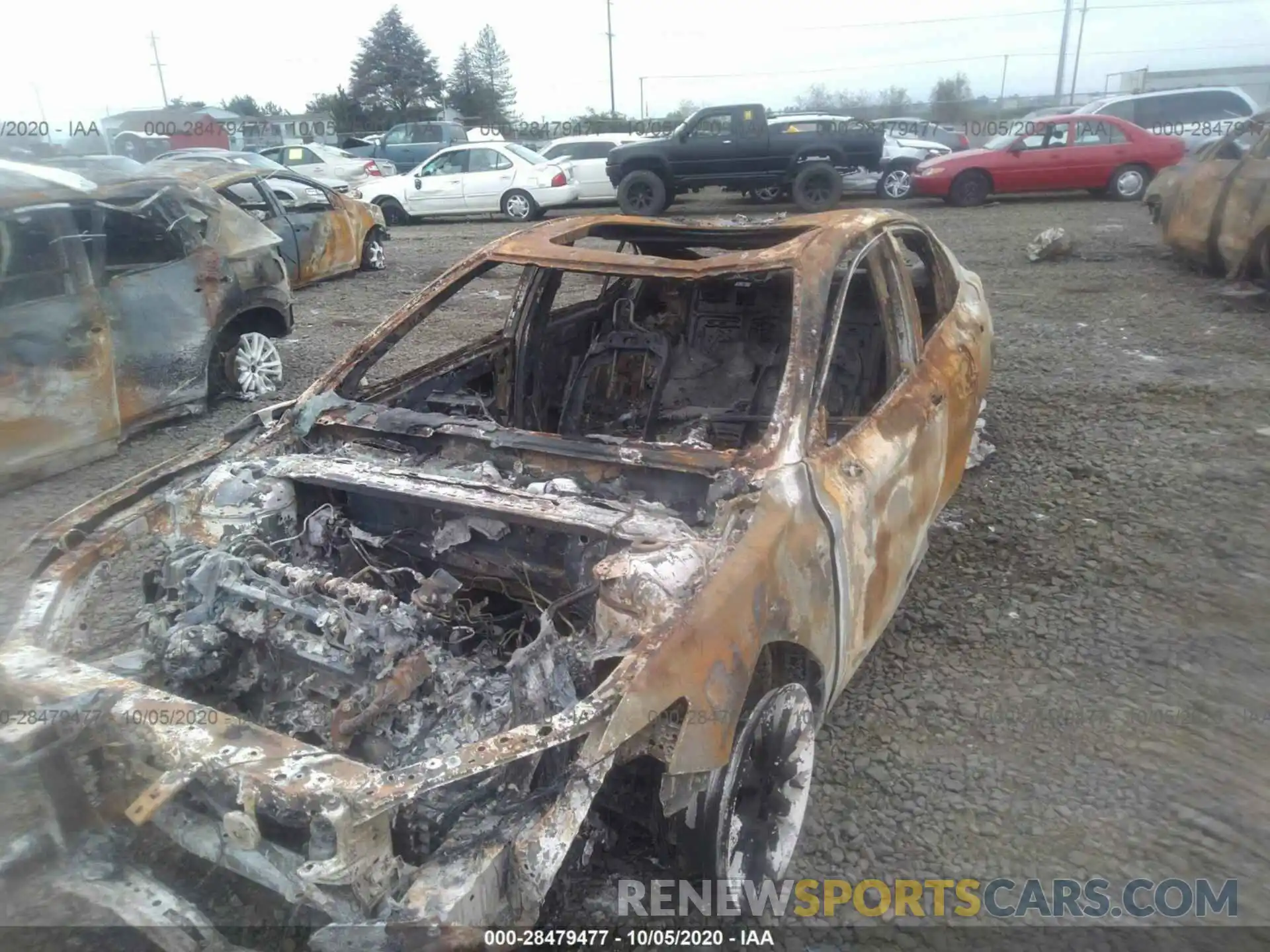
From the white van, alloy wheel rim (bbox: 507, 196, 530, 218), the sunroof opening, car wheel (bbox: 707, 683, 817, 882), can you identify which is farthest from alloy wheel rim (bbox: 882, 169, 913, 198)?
car wheel (bbox: 707, 683, 817, 882)

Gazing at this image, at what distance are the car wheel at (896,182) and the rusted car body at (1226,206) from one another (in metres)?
6.21

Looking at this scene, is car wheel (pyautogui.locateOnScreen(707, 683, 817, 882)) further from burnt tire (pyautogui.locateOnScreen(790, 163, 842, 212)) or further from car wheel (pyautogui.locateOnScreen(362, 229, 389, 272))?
burnt tire (pyautogui.locateOnScreen(790, 163, 842, 212))

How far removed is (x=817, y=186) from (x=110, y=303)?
37.2 feet

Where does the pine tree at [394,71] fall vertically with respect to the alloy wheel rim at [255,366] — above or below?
above

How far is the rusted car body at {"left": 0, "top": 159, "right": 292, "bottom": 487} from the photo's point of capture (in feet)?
16.6

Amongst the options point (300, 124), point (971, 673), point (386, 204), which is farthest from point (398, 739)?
point (300, 124)

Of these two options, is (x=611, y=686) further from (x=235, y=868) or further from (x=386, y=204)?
(x=386, y=204)

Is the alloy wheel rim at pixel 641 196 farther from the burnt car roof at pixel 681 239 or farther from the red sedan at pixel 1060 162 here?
the burnt car roof at pixel 681 239

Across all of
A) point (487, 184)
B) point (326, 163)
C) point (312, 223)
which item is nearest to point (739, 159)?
point (487, 184)

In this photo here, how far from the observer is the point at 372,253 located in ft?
36.5

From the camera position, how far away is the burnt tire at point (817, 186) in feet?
46.3

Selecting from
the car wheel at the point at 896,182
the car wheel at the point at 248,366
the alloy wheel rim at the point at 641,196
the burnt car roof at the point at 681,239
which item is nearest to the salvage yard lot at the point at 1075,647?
the car wheel at the point at 248,366

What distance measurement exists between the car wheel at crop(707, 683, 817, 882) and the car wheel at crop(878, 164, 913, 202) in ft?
47.9

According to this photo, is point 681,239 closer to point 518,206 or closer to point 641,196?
point 641,196
